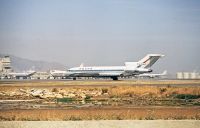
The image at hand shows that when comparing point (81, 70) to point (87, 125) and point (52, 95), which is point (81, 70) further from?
point (87, 125)

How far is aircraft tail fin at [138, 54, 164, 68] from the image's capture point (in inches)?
3906

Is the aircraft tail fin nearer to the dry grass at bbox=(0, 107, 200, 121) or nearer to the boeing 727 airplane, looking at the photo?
the boeing 727 airplane

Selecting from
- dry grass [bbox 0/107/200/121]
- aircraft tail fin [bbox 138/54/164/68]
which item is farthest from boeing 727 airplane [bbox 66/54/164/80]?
dry grass [bbox 0/107/200/121]

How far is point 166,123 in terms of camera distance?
1809 centimetres

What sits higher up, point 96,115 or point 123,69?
point 123,69

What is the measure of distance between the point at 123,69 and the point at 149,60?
7671 millimetres

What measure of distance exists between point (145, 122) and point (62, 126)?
392 cm

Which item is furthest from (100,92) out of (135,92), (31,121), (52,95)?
(31,121)

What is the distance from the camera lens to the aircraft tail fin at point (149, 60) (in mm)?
99200

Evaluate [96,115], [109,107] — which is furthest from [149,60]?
[96,115]

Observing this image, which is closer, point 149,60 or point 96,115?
point 96,115

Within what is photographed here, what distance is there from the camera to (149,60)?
99812mm

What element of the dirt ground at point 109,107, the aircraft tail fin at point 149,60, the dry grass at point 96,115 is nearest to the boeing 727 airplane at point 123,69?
the aircraft tail fin at point 149,60

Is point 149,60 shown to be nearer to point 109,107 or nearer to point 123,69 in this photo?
point 123,69
